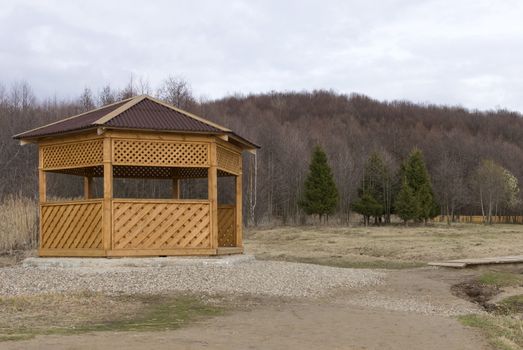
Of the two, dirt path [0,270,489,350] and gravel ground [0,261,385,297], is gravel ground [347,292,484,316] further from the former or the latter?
gravel ground [0,261,385,297]

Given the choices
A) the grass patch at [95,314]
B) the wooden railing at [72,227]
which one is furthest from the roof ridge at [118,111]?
the grass patch at [95,314]

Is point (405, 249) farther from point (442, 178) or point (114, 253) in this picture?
point (442, 178)

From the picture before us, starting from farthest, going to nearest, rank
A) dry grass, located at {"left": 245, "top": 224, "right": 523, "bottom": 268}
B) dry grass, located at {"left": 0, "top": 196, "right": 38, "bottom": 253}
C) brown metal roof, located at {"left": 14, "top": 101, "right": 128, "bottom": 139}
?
dry grass, located at {"left": 245, "top": 224, "right": 523, "bottom": 268} < dry grass, located at {"left": 0, "top": 196, "right": 38, "bottom": 253} < brown metal roof, located at {"left": 14, "top": 101, "right": 128, "bottom": 139}

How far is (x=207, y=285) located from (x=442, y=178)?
Answer: 179 feet

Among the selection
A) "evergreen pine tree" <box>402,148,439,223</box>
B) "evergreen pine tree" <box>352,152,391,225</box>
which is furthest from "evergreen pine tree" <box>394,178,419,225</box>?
"evergreen pine tree" <box>352,152,391,225</box>

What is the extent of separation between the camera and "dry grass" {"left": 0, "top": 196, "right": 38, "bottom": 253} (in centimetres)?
1981

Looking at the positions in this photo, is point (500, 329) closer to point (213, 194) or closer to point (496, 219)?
point (213, 194)

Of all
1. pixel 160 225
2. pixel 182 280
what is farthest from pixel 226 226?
pixel 182 280

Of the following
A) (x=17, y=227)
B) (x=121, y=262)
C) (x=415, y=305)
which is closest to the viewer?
(x=415, y=305)

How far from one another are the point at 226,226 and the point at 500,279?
7.24 metres

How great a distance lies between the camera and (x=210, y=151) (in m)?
14.4

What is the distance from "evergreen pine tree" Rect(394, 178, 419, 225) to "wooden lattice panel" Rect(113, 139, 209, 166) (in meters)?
35.1

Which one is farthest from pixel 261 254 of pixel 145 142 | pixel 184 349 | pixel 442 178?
pixel 442 178

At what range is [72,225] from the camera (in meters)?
14.1
